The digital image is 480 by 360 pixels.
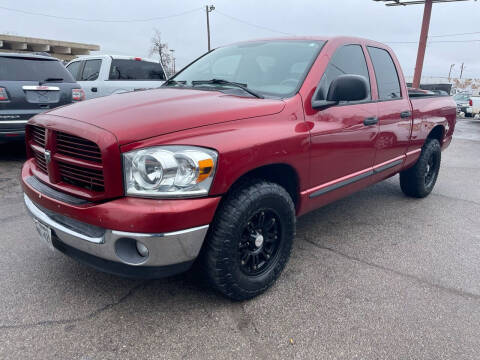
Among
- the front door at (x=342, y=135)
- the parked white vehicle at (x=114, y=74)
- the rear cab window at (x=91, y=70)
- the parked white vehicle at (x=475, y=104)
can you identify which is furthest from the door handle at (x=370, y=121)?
the parked white vehicle at (x=475, y=104)

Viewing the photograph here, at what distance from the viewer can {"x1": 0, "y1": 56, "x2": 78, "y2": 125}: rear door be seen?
5.36 m

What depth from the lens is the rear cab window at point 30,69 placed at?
5.52 meters

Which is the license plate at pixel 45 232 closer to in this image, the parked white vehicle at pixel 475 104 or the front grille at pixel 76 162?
the front grille at pixel 76 162

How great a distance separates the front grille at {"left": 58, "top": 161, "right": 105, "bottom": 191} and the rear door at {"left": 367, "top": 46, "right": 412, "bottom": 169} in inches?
95.8

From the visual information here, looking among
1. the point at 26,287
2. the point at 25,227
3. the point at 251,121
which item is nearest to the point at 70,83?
the point at 25,227

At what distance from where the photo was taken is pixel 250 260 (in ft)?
7.99

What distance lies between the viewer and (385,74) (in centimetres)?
376

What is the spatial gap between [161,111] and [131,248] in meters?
0.78

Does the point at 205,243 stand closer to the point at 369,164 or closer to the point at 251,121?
the point at 251,121

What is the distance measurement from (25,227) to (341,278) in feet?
9.58

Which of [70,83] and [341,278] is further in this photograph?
[70,83]

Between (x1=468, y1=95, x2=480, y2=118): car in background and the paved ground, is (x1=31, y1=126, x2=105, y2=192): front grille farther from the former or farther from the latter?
(x1=468, y1=95, x2=480, y2=118): car in background

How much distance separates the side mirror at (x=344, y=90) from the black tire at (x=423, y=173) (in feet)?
7.08

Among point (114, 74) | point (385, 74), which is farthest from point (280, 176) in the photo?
point (114, 74)
